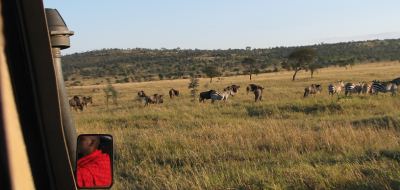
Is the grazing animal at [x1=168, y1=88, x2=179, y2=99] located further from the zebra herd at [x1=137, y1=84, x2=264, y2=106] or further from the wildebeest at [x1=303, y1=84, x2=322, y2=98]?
the wildebeest at [x1=303, y1=84, x2=322, y2=98]

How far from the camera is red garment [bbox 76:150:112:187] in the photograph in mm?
2877

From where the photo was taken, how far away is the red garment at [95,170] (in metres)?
2.88

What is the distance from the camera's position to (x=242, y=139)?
1005cm

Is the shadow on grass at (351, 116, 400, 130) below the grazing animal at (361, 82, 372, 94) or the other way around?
the other way around

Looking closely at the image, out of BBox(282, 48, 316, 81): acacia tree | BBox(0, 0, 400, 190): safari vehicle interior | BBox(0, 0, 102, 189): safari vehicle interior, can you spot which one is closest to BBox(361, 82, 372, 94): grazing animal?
BBox(0, 0, 400, 190): safari vehicle interior

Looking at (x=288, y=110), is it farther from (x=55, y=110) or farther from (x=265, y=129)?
(x=55, y=110)

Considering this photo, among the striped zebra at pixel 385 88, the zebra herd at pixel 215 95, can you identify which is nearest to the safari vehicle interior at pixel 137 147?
the zebra herd at pixel 215 95

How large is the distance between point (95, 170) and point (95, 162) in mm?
62

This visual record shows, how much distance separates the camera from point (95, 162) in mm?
2920

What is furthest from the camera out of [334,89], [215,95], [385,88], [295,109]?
[334,89]

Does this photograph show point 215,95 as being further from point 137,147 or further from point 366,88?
point 137,147

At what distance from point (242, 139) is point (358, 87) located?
72.3ft

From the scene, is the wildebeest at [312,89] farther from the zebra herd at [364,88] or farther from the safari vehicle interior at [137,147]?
the safari vehicle interior at [137,147]

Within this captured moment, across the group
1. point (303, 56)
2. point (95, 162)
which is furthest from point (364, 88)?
point (95, 162)
